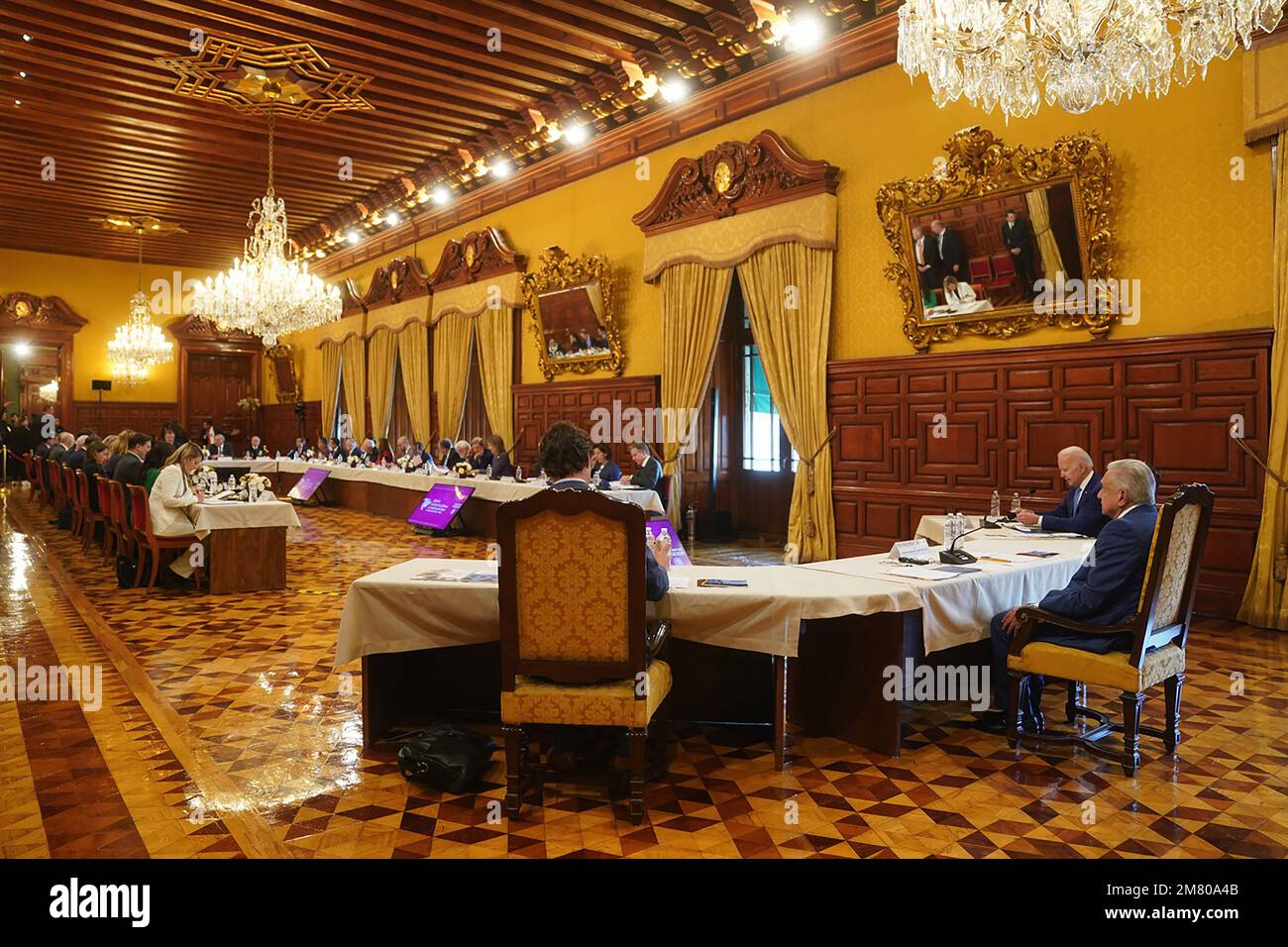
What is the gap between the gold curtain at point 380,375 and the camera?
16.3 meters

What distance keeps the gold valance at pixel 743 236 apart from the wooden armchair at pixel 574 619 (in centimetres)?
627

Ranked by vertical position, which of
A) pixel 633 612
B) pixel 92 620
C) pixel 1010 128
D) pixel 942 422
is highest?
pixel 1010 128

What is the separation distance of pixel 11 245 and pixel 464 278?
1151cm

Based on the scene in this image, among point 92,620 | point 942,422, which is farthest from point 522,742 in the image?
point 942,422

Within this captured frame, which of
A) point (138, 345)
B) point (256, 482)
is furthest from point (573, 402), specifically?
point (138, 345)

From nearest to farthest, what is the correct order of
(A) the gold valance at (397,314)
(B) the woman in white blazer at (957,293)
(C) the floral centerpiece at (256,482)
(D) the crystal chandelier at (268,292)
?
(B) the woman in white blazer at (957,293), (C) the floral centerpiece at (256,482), (D) the crystal chandelier at (268,292), (A) the gold valance at (397,314)

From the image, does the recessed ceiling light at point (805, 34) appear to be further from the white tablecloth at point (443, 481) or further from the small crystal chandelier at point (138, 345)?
the small crystal chandelier at point (138, 345)

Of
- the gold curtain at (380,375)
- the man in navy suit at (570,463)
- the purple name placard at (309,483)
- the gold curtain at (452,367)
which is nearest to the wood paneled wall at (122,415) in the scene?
the gold curtain at (380,375)

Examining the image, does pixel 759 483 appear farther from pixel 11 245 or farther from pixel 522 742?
pixel 11 245

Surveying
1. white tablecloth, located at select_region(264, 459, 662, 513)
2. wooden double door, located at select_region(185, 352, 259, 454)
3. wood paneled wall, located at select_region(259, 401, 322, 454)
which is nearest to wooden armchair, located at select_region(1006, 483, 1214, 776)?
white tablecloth, located at select_region(264, 459, 662, 513)

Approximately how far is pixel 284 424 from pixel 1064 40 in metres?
20.2

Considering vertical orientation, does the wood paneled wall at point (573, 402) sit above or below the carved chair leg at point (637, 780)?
above

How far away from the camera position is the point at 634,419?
1088cm

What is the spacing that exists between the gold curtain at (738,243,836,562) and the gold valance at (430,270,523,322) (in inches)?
185
